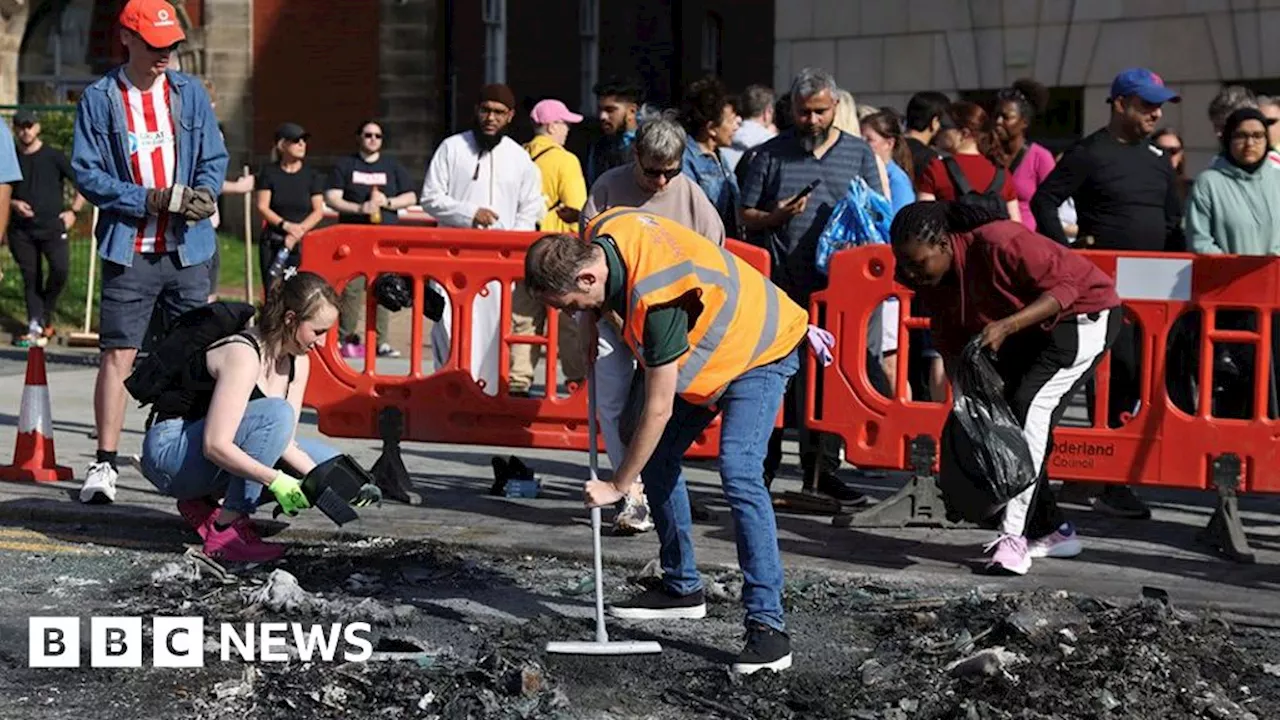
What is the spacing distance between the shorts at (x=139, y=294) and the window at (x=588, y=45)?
23028 mm

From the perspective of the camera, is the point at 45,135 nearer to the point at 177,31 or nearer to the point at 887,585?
the point at 177,31

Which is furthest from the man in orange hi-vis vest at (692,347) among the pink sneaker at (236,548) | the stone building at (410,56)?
the stone building at (410,56)

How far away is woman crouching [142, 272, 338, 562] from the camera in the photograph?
8.09m

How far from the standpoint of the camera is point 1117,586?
8.23m

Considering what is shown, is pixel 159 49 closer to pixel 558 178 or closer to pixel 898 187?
pixel 558 178

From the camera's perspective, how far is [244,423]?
8211 mm

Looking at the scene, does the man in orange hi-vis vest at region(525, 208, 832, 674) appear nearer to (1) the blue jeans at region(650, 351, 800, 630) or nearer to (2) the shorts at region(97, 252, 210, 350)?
(1) the blue jeans at region(650, 351, 800, 630)

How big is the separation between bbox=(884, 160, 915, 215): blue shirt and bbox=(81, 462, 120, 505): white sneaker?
150 inches

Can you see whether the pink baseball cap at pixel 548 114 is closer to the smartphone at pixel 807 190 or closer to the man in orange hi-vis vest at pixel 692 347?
the smartphone at pixel 807 190

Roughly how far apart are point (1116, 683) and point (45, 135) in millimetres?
16661

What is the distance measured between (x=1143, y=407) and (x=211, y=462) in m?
3.83

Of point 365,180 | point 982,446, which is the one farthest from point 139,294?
point 365,180

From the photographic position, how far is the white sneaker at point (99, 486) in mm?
→ 9414

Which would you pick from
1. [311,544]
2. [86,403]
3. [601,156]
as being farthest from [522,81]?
[311,544]
